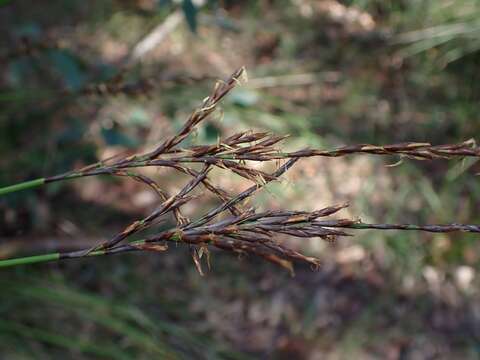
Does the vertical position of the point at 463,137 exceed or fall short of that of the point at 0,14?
it falls short

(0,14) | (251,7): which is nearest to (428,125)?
(251,7)

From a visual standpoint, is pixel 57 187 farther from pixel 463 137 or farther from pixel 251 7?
pixel 463 137

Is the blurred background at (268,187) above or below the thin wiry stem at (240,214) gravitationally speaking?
below

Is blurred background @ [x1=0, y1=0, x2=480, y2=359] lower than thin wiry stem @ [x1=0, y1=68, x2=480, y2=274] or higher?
lower

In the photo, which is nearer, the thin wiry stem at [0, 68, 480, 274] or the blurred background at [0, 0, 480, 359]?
the thin wiry stem at [0, 68, 480, 274]

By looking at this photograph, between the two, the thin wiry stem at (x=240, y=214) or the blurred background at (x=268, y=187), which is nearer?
the thin wiry stem at (x=240, y=214)

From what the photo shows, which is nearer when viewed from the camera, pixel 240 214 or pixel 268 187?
pixel 240 214

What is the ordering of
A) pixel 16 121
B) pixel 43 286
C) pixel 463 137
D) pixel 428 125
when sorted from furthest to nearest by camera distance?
1. pixel 428 125
2. pixel 463 137
3. pixel 16 121
4. pixel 43 286

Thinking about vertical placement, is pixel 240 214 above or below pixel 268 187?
above
